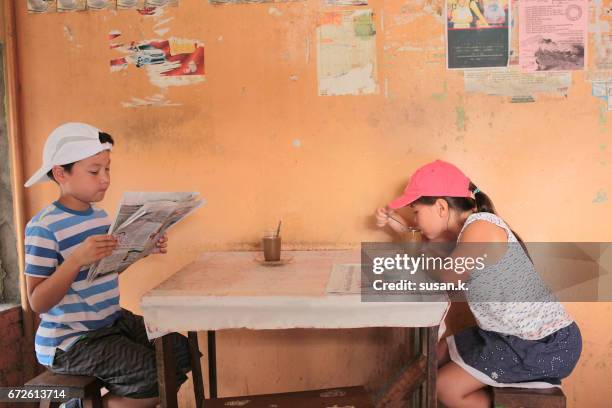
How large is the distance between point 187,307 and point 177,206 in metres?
0.35

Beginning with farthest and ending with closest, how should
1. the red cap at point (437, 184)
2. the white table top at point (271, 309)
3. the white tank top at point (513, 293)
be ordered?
the red cap at point (437, 184), the white tank top at point (513, 293), the white table top at point (271, 309)

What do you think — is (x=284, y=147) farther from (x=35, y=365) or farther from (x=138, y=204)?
(x=35, y=365)

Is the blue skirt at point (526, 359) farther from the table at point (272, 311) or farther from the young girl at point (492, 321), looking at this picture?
the table at point (272, 311)

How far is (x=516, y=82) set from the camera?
2.01m

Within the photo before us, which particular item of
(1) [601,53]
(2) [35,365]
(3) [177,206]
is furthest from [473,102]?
(2) [35,365]

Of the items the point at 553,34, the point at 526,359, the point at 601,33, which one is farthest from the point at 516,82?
the point at 526,359

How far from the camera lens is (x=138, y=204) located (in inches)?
56.4

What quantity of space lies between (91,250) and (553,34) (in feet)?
6.10

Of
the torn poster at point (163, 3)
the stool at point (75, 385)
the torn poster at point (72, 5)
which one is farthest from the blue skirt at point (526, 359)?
the torn poster at point (72, 5)

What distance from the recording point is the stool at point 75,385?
140cm

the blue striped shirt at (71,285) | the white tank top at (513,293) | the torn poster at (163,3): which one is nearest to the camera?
the blue striped shirt at (71,285)

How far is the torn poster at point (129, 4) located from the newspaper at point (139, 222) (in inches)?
37.2

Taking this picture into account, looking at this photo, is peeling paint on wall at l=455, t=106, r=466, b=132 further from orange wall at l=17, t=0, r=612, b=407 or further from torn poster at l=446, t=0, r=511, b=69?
torn poster at l=446, t=0, r=511, b=69

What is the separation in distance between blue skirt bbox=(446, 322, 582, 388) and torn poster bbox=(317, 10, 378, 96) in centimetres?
108
